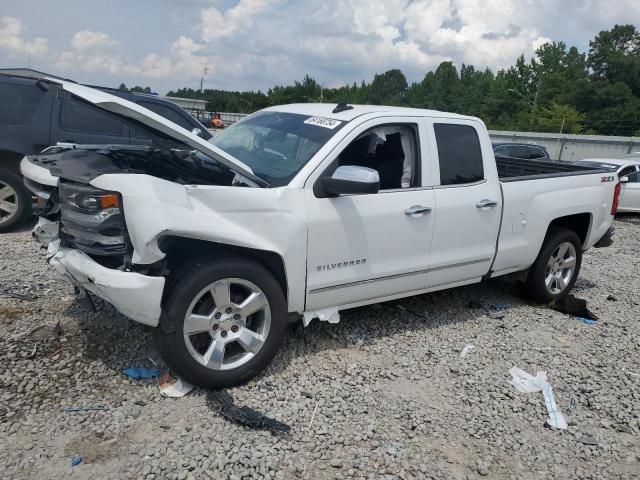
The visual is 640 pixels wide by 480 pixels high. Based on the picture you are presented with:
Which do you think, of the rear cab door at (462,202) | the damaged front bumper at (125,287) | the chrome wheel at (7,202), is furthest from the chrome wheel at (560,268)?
the chrome wheel at (7,202)

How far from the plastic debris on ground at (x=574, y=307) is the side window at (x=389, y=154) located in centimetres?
254

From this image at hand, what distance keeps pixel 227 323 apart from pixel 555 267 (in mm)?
3802

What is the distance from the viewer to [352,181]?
140 inches

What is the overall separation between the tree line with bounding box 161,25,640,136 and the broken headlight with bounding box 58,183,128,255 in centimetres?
5613

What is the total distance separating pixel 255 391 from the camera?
11.7 ft

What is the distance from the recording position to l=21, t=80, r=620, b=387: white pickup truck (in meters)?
3.16

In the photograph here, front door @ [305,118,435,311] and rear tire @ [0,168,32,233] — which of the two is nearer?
front door @ [305,118,435,311]

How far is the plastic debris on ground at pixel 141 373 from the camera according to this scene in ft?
11.9

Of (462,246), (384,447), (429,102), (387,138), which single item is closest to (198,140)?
(387,138)

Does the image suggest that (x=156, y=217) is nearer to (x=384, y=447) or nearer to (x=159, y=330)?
(x=159, y=330)

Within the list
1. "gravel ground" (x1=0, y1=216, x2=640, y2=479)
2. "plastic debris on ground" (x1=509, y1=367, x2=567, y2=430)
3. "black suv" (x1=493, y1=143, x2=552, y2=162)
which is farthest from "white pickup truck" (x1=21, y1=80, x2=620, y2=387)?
"black suv" (x1=493, y1=143, x2=552, y2=162)

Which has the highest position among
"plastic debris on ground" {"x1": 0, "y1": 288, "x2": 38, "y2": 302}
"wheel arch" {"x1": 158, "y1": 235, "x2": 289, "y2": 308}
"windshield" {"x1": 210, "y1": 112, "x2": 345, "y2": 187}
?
"windshield" {"x1": 210, "y1": 112, "x2": 345, "y2": 187}

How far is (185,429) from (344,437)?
948 mm

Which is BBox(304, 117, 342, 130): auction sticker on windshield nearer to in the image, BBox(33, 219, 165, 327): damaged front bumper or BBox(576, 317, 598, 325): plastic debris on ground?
BBox(33, 219, 165, 327): damaged front bumper
